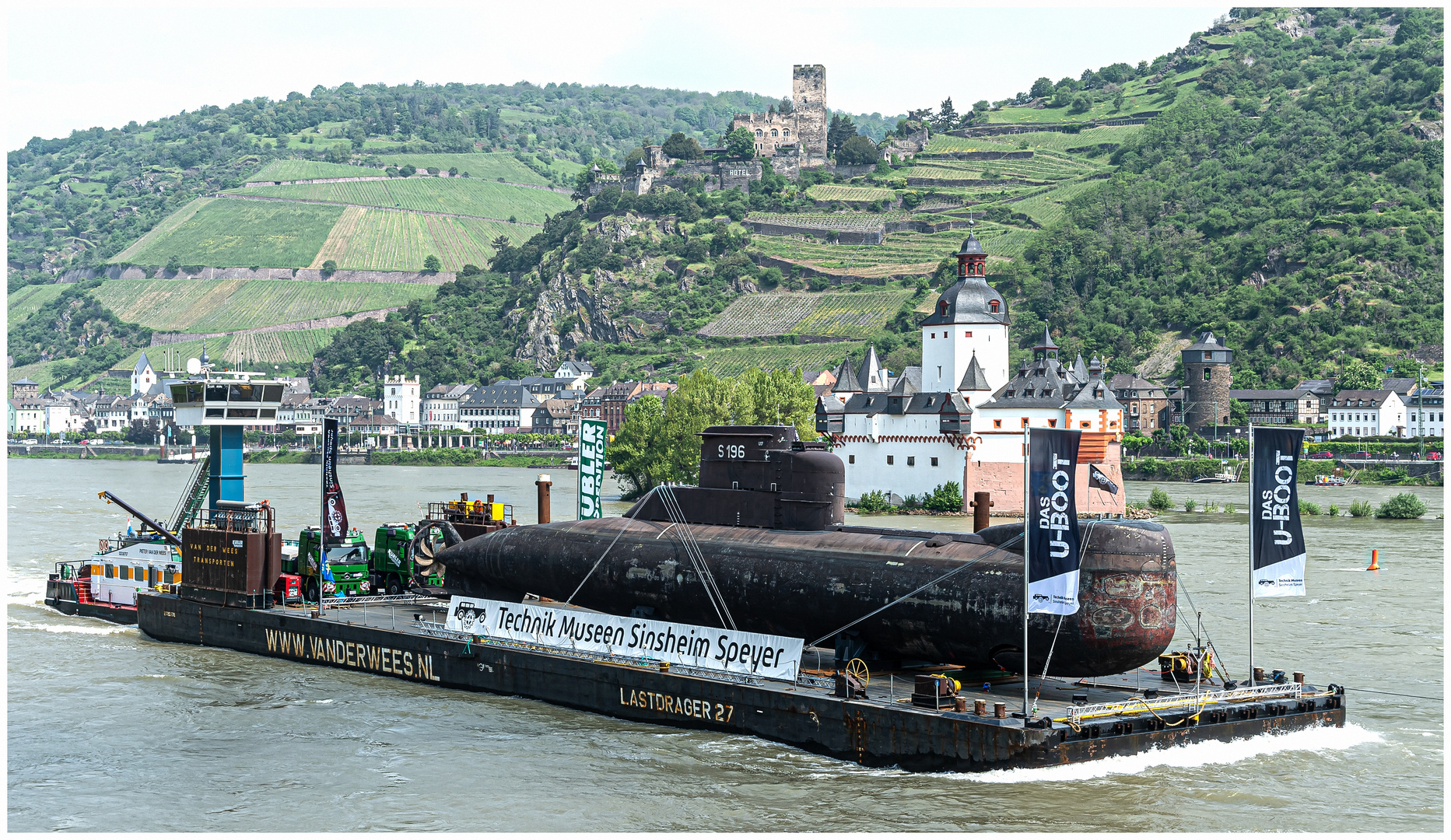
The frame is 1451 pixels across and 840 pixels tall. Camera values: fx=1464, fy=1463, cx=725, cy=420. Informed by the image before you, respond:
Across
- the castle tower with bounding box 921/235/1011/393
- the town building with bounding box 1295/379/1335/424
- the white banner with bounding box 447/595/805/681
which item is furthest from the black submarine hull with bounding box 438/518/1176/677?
the town building with bounding box 1295/379/1335/424

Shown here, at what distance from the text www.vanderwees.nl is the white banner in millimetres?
1207

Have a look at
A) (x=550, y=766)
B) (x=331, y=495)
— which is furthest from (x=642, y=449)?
(x=550, y=766)

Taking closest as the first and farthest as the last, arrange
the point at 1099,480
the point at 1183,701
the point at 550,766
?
the point at 1183,701 → the point at 550,766 → the point at 1099,480

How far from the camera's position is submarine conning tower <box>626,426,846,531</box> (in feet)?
115

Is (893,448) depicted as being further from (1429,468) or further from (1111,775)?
(1111,775)

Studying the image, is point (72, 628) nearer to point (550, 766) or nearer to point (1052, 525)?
point (550, 766)

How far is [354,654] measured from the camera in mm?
37312

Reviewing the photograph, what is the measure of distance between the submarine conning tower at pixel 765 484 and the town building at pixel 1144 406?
113784mm

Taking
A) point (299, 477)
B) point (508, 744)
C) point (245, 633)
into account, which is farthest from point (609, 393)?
point (508, 744)

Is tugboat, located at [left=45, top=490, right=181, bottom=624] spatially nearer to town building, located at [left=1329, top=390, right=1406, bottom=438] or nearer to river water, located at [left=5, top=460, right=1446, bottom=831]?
river water, located at [left=5, top=460, right=1446, bottom=831]

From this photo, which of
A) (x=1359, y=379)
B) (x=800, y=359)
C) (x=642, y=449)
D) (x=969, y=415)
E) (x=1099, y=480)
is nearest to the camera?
(x=1099, y=480)

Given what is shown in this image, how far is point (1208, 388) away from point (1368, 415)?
14842 mm

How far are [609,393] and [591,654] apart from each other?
15459 centimetres

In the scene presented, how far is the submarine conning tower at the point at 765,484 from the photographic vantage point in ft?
115
